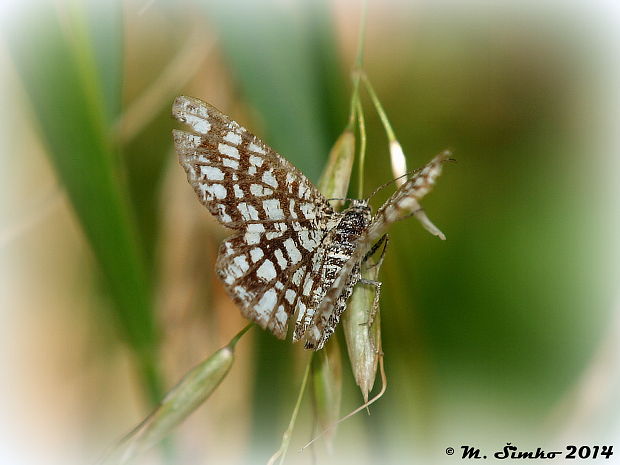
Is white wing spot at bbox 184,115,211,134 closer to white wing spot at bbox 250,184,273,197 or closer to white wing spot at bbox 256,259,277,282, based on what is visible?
white wing spot at bbox 250,184,273,197

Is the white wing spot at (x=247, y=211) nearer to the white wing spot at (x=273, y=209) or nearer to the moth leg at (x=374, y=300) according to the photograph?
the white wing spot at (x=273, y=209)

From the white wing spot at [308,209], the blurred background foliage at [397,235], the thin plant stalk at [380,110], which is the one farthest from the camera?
the blurred background foliage at [397,235]

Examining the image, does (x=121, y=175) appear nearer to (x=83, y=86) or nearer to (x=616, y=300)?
(x=83, y=86)

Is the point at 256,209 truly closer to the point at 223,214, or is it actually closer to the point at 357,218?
the point at 223,214

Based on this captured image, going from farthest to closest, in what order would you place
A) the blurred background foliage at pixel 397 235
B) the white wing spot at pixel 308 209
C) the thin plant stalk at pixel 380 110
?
the blurred background foliage at pixel 397 235, the white wing spot at pixel 308 209, the thin plant stalk at pixel 380 110

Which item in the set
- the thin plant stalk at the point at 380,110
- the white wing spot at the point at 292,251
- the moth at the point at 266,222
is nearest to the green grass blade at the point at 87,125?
the moth at the point at 266,222

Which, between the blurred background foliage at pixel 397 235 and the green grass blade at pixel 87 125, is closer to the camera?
the green grass blade at pixel 87 125

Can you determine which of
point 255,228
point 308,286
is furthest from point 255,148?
point 308,286
